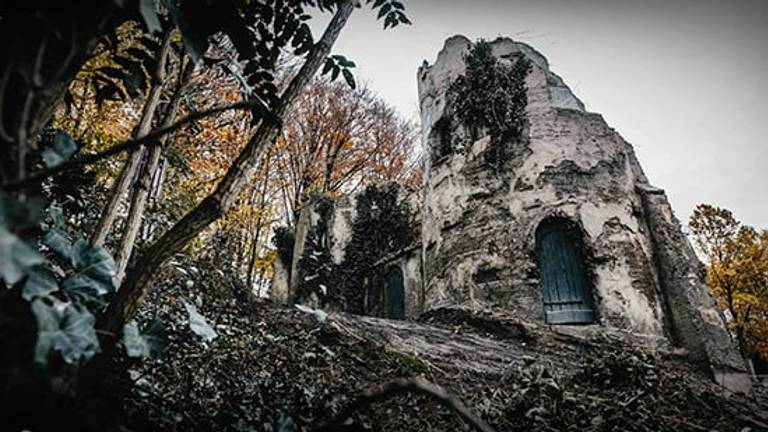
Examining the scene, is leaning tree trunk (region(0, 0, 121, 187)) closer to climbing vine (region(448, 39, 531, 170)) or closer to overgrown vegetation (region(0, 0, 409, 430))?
overgrown vegetation (region(0, 0, 409, 430))

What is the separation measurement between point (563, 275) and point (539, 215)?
3.64ft

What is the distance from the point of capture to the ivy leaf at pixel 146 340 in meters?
0.91

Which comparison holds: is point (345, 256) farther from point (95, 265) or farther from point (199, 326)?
point (95, 265)

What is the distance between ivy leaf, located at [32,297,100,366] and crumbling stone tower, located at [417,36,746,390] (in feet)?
20.9

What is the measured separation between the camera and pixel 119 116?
7.99 meters

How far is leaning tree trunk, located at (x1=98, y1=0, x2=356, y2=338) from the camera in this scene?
3.00 ft

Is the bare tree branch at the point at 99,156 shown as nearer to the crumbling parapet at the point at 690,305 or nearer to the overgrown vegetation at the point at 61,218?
the overgrown vegetation at the point at 61,218

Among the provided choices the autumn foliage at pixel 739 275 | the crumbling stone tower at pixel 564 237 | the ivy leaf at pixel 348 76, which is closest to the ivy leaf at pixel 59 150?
the ivy leaf at pixel 348 76

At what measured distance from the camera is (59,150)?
0.81 meters

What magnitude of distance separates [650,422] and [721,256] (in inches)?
946

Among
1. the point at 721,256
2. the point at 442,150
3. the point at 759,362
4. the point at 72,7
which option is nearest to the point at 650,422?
the point at 72,7

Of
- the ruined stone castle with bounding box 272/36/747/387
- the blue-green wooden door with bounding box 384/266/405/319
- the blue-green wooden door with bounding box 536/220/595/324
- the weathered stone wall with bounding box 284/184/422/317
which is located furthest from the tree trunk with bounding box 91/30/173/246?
the blue-green wooden door with bounding box 384/266/405/319

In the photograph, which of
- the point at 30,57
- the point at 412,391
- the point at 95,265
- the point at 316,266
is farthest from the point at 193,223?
the point at 316,266

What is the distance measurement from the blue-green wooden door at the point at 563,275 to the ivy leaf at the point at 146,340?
21.8 feet
